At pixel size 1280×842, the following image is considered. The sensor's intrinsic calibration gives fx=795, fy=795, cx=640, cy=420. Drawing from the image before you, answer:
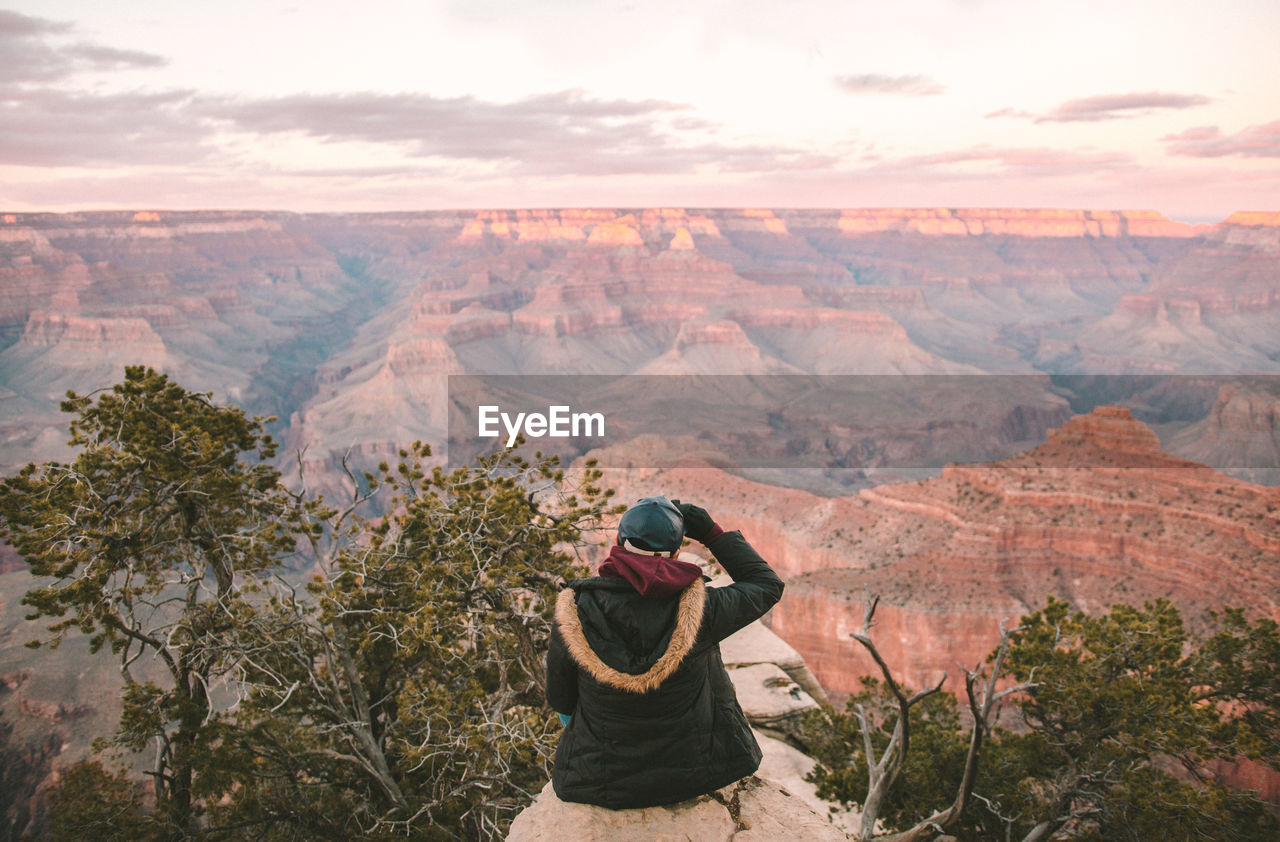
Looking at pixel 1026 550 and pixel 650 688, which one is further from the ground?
pixel 650 688

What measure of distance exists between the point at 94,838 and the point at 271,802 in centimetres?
210

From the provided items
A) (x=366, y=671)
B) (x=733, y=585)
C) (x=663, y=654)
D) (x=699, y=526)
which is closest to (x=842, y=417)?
(x=366, y=671)

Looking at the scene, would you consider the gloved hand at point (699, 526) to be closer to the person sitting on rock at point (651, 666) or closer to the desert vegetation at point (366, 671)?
the person sitting on rock at point (651, 666)

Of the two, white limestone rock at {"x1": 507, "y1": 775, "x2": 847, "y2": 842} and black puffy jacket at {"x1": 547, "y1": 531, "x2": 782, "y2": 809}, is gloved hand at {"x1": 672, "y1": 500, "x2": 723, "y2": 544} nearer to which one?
black puffy jacket at {"x1": 547, "y1": 531, "x2": 782, "y2": 809}

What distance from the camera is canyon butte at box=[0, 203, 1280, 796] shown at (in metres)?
32.8

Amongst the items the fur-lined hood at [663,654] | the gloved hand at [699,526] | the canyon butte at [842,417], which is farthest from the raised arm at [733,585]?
the canyon butte at [842,417]

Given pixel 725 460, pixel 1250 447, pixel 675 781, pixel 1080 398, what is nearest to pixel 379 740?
pixel 675 781

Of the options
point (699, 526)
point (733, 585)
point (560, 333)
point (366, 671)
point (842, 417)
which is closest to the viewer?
point (733, 585)

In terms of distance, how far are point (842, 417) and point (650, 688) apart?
347 ft

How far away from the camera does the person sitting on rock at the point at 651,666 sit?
172 inches

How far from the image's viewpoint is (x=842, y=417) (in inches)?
4190

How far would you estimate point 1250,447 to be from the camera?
85.6m

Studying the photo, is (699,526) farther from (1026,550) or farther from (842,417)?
(842,417)

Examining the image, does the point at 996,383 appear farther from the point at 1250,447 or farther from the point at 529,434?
the point at 529,434
